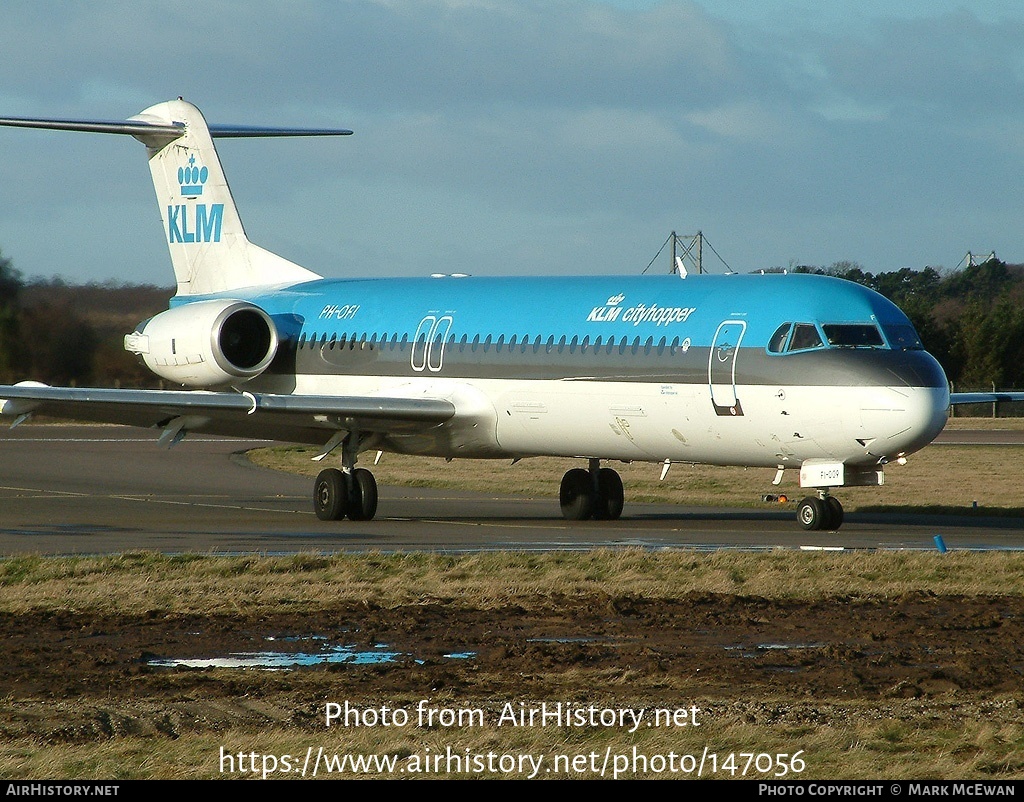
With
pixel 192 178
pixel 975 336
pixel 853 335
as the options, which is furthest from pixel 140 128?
pixel 975 336

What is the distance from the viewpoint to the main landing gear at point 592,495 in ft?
79.6

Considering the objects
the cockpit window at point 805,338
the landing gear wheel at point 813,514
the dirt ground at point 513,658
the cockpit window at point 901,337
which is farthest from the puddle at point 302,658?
the cockpit window at point 901,337

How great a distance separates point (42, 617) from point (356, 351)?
13.0m

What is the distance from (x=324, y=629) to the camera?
39.8 feet

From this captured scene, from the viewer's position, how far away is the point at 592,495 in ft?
79.6

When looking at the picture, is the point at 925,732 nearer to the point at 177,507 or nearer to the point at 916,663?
the point at 916,663

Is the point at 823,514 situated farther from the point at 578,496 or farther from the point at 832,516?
the point at 578,496

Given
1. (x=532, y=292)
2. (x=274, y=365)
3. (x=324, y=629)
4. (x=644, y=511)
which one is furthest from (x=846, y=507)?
(x=324, y=629)

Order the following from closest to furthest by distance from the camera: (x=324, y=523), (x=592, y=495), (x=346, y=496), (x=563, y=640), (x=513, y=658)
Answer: (x=513, y=658) → (x=563, y=640) → (x=324, y=523) → (x=346, y=496) → (x=592, y=495)

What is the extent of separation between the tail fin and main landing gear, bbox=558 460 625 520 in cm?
678

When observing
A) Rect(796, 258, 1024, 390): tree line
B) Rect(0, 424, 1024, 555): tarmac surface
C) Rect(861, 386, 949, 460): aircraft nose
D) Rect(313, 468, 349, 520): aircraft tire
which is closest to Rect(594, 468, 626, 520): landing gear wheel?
Rect(0, 424, 1024, 555): tarmac surface

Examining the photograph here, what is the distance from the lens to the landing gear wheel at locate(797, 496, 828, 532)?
20.5 metres

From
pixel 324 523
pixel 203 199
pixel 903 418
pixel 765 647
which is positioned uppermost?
pixel 203 199

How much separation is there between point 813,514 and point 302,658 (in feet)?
36.1
